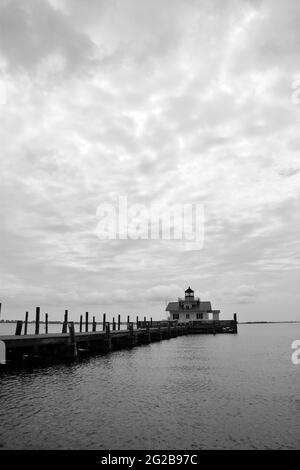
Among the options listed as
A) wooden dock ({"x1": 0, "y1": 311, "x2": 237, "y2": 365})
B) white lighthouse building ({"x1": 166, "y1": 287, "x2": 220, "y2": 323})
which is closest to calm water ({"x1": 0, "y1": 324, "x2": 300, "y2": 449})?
wooden dock ({"x1": 0, "y1": 311, "x2": 237, "y2": 365})

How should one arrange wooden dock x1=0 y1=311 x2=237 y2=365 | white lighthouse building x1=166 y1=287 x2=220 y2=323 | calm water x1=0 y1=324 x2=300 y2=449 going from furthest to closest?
1. white lighthouse building x1=166 y1=287 x2=220 y2=323
2. wooden dock x1=0 y1=311 x2=237 y2=365
3. calm water x1=0 y1=324 x2=300 y2=449

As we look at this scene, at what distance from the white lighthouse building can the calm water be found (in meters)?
67.5

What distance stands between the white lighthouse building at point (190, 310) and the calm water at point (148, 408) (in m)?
67.5

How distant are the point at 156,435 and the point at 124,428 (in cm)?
152

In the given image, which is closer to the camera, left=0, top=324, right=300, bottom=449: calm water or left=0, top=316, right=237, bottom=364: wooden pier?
left=0, top=324, right=300, bottom=449: calm water

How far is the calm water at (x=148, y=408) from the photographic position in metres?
14.1

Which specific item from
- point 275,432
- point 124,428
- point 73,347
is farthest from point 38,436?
point 73,347

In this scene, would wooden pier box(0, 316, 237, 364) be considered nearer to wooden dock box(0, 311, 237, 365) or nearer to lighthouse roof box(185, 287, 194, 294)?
wooden dock box(0, 311, 237, 365)

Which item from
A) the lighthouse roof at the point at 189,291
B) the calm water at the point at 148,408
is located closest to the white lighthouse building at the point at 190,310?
the lighthouse roof at the point at 189,291

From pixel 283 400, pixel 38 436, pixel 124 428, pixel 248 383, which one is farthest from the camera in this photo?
pixel 248 383

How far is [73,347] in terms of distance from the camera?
3606 centimetres

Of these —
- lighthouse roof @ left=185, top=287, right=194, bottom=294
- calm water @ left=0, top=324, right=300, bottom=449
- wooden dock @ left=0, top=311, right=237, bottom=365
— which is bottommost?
calm water @ left=0, top=324, right=300, bottom=449

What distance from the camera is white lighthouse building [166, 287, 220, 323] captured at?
324ft
